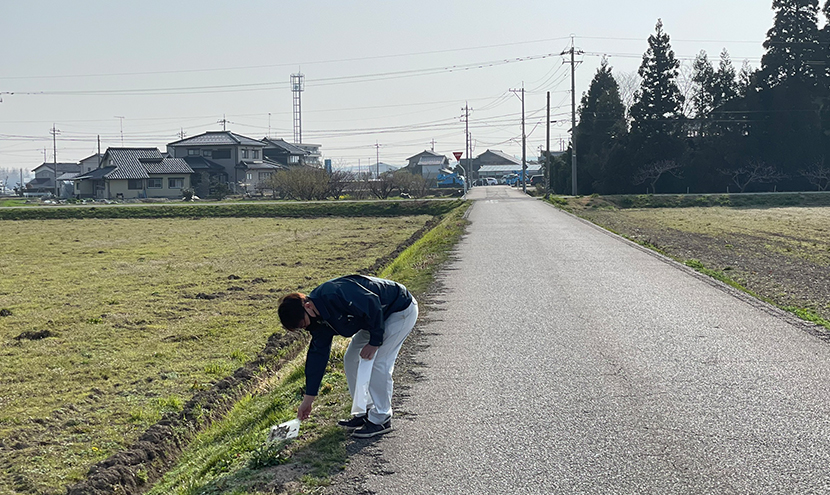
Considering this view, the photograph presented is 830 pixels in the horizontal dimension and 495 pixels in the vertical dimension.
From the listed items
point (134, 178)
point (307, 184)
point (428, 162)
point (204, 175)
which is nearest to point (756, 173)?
point (307, 184)

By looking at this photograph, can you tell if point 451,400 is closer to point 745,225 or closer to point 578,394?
point 578,394

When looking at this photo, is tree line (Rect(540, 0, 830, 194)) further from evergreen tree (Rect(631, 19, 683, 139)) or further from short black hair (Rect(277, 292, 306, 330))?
short black hair (Rect(277, 292, 306, 330))

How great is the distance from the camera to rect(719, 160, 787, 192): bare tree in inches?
2119

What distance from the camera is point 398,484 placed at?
466 cm

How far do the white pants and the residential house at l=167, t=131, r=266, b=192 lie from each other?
6968cm

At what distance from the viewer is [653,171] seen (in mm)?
54719

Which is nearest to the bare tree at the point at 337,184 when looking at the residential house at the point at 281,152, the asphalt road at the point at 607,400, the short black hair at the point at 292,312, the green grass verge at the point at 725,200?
the green grass verge at the point at 725,200

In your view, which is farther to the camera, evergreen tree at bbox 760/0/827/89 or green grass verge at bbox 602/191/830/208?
evergreen tree at bbox 760/0/827/89

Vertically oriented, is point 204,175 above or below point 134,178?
above

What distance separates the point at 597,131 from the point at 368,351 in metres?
58.6

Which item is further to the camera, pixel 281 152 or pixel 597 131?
pixel 281 152

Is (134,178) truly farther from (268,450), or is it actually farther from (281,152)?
(268,450)

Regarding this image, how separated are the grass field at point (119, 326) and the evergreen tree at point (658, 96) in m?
32.8

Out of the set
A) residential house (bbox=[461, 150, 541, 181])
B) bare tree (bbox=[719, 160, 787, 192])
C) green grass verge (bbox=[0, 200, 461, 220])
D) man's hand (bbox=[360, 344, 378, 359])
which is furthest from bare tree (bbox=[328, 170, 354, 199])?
residential house (bbox=[461, 150, 541, 181])
